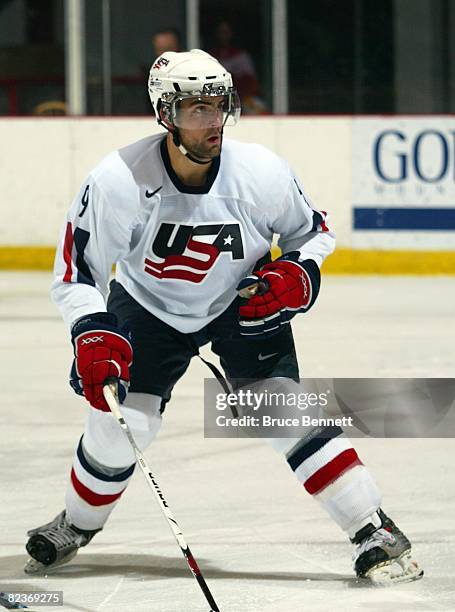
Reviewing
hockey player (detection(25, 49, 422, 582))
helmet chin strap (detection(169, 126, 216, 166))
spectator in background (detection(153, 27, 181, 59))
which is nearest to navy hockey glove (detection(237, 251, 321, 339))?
hockey player (detection(25, 49, 422, 582))

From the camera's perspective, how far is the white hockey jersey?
3.39 m

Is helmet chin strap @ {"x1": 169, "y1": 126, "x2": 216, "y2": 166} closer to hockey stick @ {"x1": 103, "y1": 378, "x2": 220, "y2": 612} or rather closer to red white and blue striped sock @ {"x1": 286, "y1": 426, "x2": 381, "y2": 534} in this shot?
hockey stick @ {"x1": 103, "y1": 378, "x2": 220, "y2": 612}

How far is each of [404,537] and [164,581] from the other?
512mm

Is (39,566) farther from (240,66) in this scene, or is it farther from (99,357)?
(240,66)

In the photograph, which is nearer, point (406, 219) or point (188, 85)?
point (188, 85)

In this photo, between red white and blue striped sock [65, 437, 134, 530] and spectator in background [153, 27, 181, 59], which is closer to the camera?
red white and blue striped sock [65, 437, 134, 530]

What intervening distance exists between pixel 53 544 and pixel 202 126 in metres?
0.95

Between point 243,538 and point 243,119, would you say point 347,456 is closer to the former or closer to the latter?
point 243,538

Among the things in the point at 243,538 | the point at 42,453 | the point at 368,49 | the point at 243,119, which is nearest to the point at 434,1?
the point at 368,49

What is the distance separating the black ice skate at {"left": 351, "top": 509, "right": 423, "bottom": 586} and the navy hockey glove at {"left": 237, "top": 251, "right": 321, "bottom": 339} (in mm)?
489

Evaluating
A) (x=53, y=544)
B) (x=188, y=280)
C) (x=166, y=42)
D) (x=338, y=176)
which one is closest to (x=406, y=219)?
(x=338, y=176)

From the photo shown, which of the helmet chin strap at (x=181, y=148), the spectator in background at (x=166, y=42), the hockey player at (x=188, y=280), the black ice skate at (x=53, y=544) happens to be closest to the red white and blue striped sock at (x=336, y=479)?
the hockey player at (x=188, y=280)

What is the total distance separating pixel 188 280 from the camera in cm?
349

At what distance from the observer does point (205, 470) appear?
177 inches
